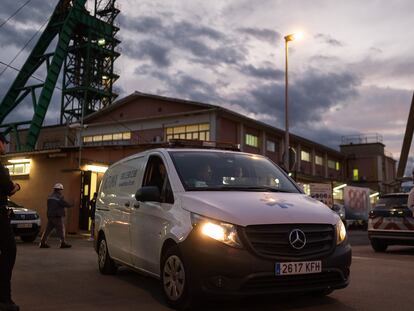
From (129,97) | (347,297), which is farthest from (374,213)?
(129,97)

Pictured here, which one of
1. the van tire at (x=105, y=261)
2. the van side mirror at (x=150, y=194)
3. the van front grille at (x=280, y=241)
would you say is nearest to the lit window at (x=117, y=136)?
the van tire at (x=105, y=261)

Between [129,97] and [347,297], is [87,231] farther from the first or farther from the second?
[129,97]

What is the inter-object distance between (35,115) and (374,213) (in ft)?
129

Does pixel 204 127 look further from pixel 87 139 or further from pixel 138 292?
pixel 138 292

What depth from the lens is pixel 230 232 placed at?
16.4 feet

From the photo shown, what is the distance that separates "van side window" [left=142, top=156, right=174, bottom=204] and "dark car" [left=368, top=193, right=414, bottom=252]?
27.1 ft

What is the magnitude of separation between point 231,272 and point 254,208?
28.3 inches

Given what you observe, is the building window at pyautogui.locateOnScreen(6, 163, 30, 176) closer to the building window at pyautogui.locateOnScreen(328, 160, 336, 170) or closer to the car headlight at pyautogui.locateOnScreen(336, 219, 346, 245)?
the car headlight at pyautogui.locateOnScreen(336, 219, 346, 245)

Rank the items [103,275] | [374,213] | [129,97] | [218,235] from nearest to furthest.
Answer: [218,235], [103,275], [374,213], [129,97]

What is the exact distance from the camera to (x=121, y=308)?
563cm

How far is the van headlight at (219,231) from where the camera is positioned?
4.97 meters

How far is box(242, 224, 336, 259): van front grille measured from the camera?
4.97 meters

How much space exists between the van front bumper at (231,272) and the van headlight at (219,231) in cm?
5

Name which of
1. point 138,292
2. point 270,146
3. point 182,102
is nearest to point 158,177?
point 138,292
